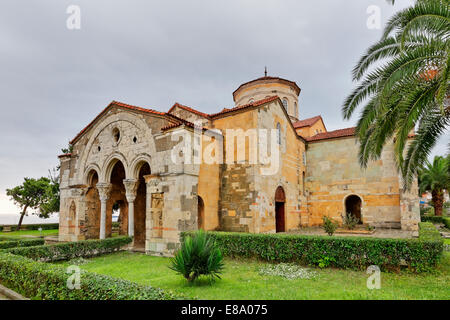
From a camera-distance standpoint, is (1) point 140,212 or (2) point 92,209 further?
(1) point 140,212

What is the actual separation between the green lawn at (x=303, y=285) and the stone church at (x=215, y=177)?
4010mm

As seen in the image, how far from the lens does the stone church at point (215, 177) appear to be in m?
13.8

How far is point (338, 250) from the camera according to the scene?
9.31 metres

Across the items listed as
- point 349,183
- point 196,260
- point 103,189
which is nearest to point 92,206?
point 103,189

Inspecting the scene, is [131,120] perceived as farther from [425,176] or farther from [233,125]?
[425,176]

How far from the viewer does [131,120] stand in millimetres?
16031

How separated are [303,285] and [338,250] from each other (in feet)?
8.21

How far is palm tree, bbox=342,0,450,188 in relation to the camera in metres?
Answer: 7.21

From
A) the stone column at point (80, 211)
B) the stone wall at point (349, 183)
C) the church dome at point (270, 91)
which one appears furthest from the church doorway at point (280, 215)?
the stone column at point (80, 211)

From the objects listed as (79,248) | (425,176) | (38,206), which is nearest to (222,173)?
(79,248)

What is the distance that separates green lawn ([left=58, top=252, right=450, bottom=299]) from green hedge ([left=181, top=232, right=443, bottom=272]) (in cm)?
35

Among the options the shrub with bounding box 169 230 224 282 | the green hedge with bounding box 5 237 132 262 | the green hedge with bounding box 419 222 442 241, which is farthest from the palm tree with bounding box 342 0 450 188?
the green hedge with bounding box 5 237 132 262

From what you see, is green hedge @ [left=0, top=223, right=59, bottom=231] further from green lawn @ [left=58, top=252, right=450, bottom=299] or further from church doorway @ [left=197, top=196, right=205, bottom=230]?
green lawn @ [left=58, top=252, right=450, bottom=299]

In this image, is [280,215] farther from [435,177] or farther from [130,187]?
[435,177]
